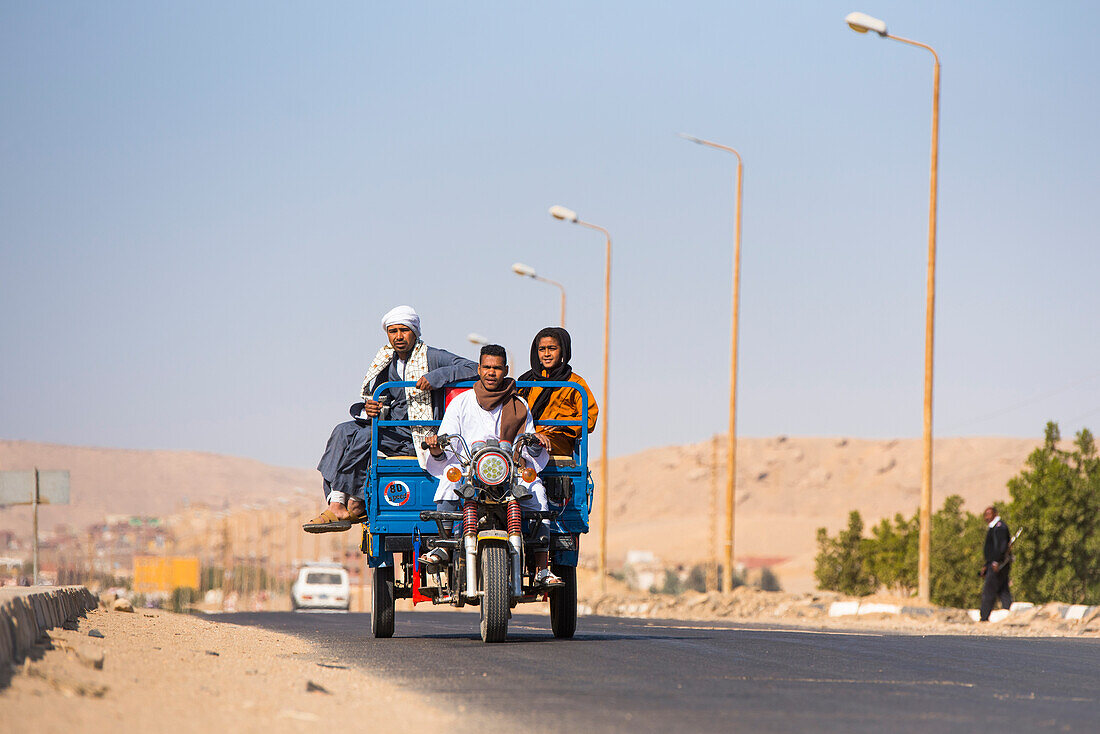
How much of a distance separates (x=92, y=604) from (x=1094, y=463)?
3443cm

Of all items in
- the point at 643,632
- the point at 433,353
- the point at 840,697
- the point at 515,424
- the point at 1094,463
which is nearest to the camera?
the point at 840,697

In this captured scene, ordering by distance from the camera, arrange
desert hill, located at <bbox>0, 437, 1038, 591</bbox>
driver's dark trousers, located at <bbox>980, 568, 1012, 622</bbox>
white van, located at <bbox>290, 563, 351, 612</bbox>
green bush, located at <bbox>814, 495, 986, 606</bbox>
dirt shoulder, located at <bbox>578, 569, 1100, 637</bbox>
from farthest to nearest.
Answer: desert hill, located at <bbox>0, 437, 1038, 591</bbox>, green bush, located at <bbox>814, 495, 986, 606</bbox>, white van, located at <bbox>290, 563, 351, 612</bbox>, driver's dark trousers, located at <bbox>980, 568, 1012, 622</bbox>, dirt shoulder, located at <bbox>578, 569, 1100, 637</bbox>

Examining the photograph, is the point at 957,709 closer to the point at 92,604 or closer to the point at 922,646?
the point at 922,646

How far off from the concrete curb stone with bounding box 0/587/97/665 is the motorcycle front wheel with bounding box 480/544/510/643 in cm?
329

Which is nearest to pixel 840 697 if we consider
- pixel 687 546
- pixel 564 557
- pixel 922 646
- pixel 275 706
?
pixel 275 706

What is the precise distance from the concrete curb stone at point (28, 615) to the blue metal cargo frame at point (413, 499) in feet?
8.84

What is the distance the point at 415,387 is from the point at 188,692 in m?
5.19

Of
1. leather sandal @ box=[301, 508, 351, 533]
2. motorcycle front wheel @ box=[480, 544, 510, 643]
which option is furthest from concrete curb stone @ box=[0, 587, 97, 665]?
motorcycle front wheel @ box=[480, 544, 510, 643]

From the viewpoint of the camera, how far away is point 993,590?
983 inches

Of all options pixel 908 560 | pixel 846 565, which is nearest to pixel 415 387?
pixel 908 560

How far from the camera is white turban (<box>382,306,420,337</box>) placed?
13.9 metres

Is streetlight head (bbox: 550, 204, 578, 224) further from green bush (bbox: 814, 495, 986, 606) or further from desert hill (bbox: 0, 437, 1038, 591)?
desert hill (bbox: 0, 437, 1038, 591)

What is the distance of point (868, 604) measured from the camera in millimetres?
27781

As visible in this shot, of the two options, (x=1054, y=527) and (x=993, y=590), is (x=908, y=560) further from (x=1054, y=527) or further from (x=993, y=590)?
(x=993, y=590)
